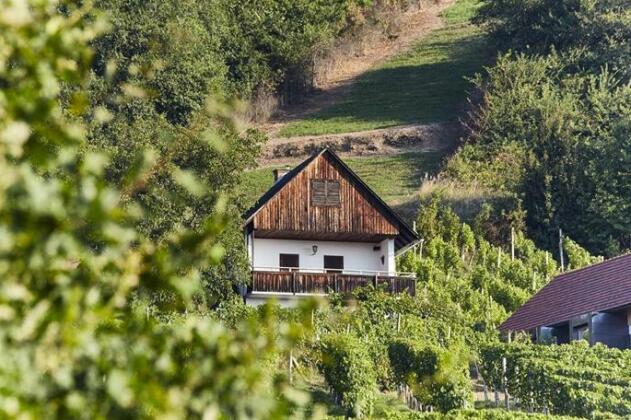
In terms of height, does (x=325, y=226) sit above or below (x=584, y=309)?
above

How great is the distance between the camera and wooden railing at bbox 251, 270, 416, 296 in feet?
133

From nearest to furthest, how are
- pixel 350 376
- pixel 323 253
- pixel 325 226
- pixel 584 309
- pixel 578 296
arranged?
pixel 350 376
pixel 584 309
pixel 578 296
pixel 325 226
pixel 323 253

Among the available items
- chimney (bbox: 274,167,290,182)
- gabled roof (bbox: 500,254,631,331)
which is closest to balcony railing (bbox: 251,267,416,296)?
gabled roof (bbox: 500,254,631,331)

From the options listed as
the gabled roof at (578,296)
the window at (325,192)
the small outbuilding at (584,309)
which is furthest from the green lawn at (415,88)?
the small outbuilding at (584,309)

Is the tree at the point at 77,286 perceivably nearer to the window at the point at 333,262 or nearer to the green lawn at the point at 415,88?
the window at the point at 333,262

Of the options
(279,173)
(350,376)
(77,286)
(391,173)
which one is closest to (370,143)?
(391,173)

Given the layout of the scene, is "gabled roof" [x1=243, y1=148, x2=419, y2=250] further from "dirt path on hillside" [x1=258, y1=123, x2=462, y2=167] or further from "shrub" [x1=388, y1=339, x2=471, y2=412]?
"dirt path on hillside" [x1=258, y1=123, x2=462, y2=167]

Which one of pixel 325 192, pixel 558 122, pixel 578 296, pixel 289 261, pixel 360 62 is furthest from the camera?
pixel 360 62

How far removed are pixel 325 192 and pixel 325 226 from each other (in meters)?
1.16

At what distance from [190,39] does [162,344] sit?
5568cm

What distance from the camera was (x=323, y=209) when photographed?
4250cm

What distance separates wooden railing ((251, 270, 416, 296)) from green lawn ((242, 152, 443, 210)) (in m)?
10.3

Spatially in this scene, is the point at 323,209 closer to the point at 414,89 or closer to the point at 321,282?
the point at 321,282

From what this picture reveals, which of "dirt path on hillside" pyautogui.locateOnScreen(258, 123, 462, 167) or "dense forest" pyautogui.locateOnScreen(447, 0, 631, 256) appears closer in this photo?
"dense forest" pyautogui.locateOnScreen(447, 0, 631, 256)
